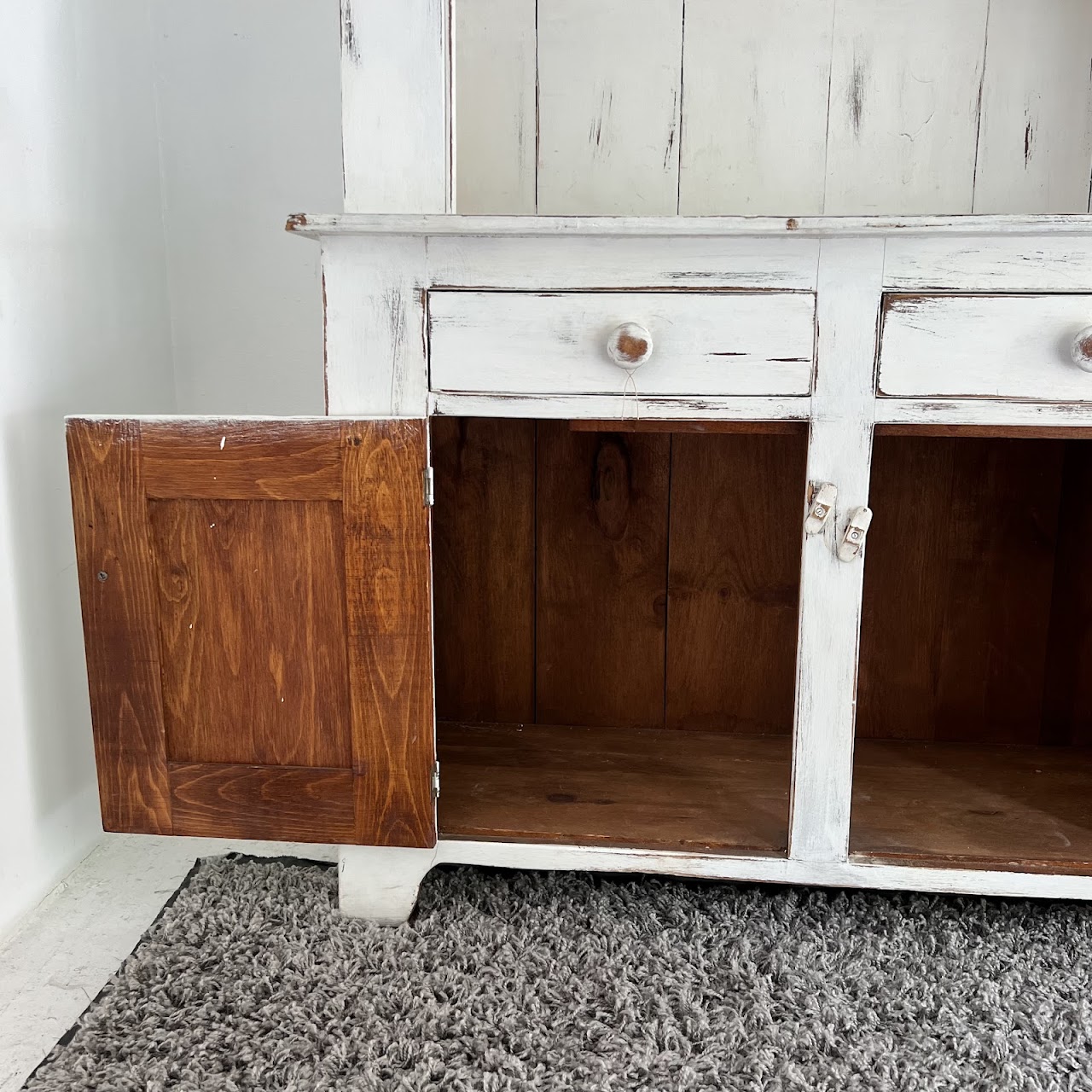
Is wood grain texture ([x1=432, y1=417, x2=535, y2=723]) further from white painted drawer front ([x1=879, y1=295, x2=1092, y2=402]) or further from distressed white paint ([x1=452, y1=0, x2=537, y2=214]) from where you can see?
white painted drawer front ([x1=879, y1=295, x2=1092, y2=402])

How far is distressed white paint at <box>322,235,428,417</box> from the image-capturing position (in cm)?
108

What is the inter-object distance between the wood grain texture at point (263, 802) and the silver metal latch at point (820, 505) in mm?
617

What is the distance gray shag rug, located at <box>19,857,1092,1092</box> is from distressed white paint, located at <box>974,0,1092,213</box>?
40.8 inches

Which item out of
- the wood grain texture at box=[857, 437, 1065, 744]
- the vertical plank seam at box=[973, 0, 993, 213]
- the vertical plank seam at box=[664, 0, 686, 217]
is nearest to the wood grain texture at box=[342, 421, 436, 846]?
the vertical plank seam at box=[664, 0, 686, 217]

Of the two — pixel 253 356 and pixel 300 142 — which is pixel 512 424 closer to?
pixel 253 356

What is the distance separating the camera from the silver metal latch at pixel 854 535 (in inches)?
42.1

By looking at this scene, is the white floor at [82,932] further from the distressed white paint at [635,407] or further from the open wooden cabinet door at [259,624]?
the distressed white paint at [635,407]

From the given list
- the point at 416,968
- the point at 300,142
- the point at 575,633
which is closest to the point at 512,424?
the point at 575,633

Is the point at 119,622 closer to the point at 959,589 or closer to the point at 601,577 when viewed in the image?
the point at 601,577

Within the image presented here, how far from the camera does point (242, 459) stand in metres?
1.07

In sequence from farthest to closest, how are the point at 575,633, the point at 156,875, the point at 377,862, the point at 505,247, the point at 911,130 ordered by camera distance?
1. the point at 575,633
2. the point at 911,130
3. the point at 156,875
4. the point at 377,862
5. the point at 505,247

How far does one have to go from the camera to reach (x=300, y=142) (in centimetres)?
153

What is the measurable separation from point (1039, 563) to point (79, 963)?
1.47 meters

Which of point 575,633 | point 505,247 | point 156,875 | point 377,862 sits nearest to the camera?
point 505,247
